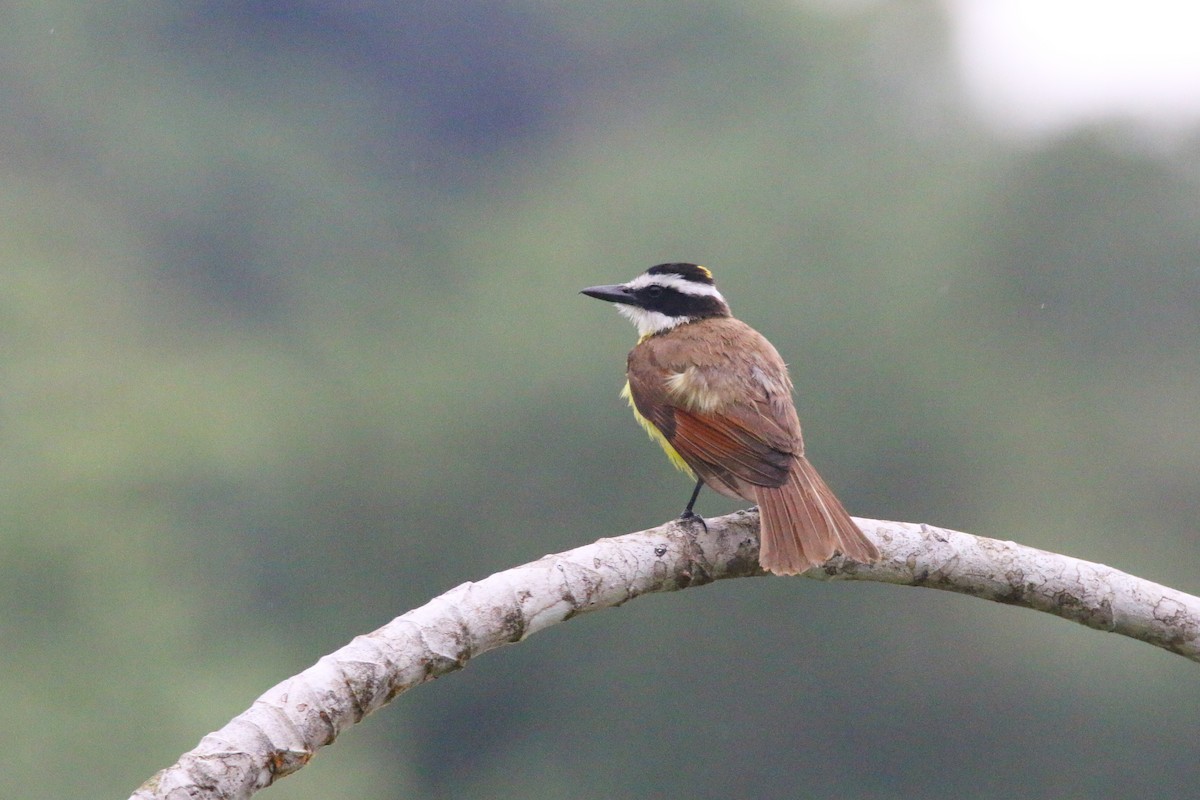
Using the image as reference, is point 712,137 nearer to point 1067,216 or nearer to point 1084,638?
point 1067,216

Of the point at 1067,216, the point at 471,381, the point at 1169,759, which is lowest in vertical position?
the point at 1169,759

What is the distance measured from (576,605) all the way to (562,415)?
44000mm

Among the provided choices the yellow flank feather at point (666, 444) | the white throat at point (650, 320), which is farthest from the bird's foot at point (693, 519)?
the white throat at point (650, 320)

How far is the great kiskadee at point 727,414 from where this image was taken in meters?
5.42

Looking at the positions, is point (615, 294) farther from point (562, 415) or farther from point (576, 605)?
point (562, 415)

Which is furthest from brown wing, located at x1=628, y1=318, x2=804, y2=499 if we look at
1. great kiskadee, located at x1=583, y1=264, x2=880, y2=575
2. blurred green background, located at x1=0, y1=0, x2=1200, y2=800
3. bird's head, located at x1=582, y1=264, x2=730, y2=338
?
blurred green background, located at x1=0, y1=0, x2=1200, y2=800

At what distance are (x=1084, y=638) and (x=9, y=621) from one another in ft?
104

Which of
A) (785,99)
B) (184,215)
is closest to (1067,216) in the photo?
(785,99)

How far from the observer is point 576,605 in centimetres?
483

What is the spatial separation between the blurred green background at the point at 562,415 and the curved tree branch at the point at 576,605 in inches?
1120

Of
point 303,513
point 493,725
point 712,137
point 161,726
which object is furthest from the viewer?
point 712,137

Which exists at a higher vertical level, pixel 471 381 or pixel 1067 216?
pixel 1067 216

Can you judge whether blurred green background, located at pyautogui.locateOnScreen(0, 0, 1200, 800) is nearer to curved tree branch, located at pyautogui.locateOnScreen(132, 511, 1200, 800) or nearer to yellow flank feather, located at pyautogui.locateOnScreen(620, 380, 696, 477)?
yellow flank feather, located at pyautogui.locateOnScreen(620, 380, 696, 477)

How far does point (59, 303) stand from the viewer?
5512cm
